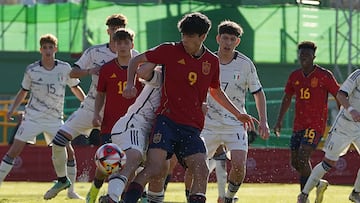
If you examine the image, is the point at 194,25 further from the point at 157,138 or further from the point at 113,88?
the point at 113,88

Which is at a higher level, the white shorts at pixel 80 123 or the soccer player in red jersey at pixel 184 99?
the soccer player in red jersey at pixel 184 99

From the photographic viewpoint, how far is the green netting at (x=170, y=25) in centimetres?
2808

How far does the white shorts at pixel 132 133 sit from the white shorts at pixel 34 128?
5.42 m

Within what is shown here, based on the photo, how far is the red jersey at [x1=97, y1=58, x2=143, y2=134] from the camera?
469 inches

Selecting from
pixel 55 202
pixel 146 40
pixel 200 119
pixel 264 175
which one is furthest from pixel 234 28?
pixel 146 40

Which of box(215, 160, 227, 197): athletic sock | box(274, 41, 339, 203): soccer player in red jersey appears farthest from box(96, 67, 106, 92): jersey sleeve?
box(274, 41, 339, 203): soccer player in red jersey

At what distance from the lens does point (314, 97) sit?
49.5 ft

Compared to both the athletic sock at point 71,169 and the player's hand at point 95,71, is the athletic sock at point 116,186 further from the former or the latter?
the athletic sock at point 71,169

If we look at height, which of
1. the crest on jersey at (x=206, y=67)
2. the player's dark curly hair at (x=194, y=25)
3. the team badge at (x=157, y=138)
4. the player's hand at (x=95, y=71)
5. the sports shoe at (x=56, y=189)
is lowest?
the sports shoe at (x=56, y=189)

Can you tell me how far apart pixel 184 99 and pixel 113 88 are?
2.12 metres

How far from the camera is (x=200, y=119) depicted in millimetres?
10102

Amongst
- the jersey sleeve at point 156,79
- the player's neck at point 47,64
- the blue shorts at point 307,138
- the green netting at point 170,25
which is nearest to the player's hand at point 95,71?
the jersey sleeve at point 156,79

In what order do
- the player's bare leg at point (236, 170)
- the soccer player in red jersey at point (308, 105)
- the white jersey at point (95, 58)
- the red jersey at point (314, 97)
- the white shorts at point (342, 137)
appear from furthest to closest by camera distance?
the red jersey at point (314, 97)
the soccer player in red jersey at point (308, 105)
the white shorts at point (342, 137)
the white jersey at point (95, 58)
the player's bare leg at point (236, 170)

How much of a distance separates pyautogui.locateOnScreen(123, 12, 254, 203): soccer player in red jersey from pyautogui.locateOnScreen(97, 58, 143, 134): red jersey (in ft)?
6.20
